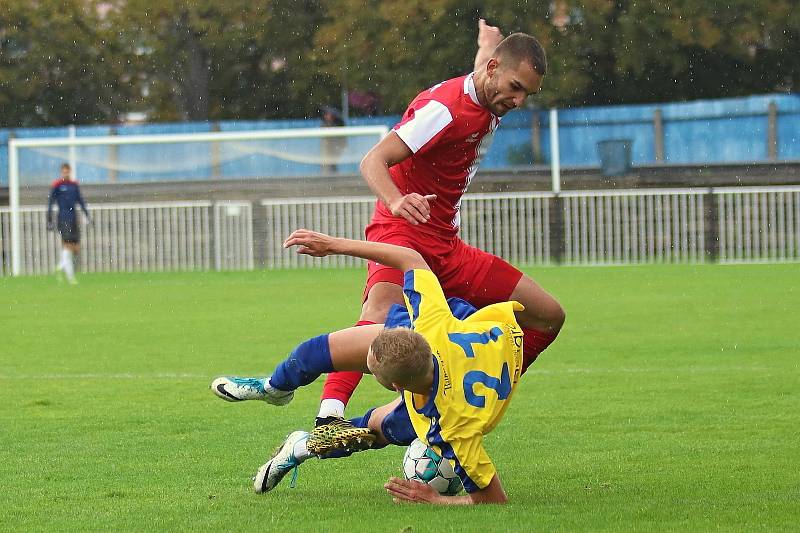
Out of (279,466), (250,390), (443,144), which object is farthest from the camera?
(443,144)

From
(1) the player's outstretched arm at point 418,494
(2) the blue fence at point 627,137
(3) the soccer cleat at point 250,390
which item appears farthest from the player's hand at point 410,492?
(2) the blue fence at point 627,137

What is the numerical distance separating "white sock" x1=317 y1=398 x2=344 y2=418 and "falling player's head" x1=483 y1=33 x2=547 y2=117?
64.1 inches

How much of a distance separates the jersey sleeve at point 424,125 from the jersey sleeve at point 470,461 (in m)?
1.61

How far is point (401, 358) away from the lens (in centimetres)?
591

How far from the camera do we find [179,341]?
14578mm

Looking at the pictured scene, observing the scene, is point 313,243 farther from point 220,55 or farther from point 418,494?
point 220,55

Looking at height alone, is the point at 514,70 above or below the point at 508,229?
above

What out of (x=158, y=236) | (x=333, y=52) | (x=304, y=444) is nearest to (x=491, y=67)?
(x=304, y=444)

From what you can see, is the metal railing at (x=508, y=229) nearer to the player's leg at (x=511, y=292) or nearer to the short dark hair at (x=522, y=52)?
the player's leg at (x=511, y=292)

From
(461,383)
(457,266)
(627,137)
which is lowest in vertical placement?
(461,383)

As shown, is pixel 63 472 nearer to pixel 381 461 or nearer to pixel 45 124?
pixel 381 461

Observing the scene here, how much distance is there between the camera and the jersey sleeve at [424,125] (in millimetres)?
7160

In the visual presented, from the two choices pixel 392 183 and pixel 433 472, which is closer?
pixel 433 472

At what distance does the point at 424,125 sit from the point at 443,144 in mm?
184
